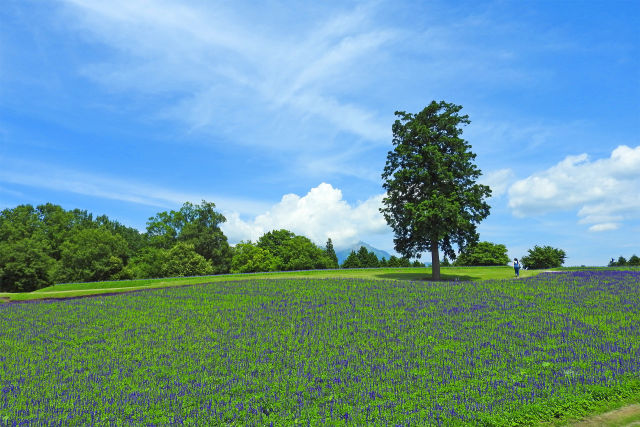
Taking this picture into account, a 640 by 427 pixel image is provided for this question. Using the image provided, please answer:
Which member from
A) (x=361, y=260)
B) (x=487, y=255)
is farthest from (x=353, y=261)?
(x=487, y=255)

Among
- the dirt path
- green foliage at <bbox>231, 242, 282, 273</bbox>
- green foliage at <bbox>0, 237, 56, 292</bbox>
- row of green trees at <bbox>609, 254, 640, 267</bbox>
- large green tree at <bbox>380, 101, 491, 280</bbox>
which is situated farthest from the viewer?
green foliage at <bbox>231, 242, 282, 273</bbox>

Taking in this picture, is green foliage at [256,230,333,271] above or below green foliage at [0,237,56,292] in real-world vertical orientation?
above

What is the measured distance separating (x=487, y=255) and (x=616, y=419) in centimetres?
7748

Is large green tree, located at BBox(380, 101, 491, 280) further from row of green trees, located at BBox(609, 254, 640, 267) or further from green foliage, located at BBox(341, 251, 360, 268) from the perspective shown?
green foliage, located at BBox(341, 251, 360, 268)

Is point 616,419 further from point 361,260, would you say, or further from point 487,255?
point 361,260

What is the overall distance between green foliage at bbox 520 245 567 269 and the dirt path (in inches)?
2540

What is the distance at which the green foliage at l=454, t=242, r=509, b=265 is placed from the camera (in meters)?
80.2

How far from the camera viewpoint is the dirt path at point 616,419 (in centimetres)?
839

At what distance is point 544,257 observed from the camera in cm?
6619

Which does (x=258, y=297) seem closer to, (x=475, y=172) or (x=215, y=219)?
(x=475, y=172)

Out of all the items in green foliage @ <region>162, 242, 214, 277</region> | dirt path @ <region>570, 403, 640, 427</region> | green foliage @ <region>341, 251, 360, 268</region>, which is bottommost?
dirt path @ <region>570, 403, 640, 427</region>

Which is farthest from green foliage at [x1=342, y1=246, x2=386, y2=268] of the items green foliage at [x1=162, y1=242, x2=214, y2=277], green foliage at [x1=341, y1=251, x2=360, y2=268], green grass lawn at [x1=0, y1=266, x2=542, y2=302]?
green grass lawn at [x1=0, y1=266, x2=542, y2=302]

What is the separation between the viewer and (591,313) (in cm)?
1697

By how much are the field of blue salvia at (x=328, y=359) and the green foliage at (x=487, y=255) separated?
61047 millimetres
